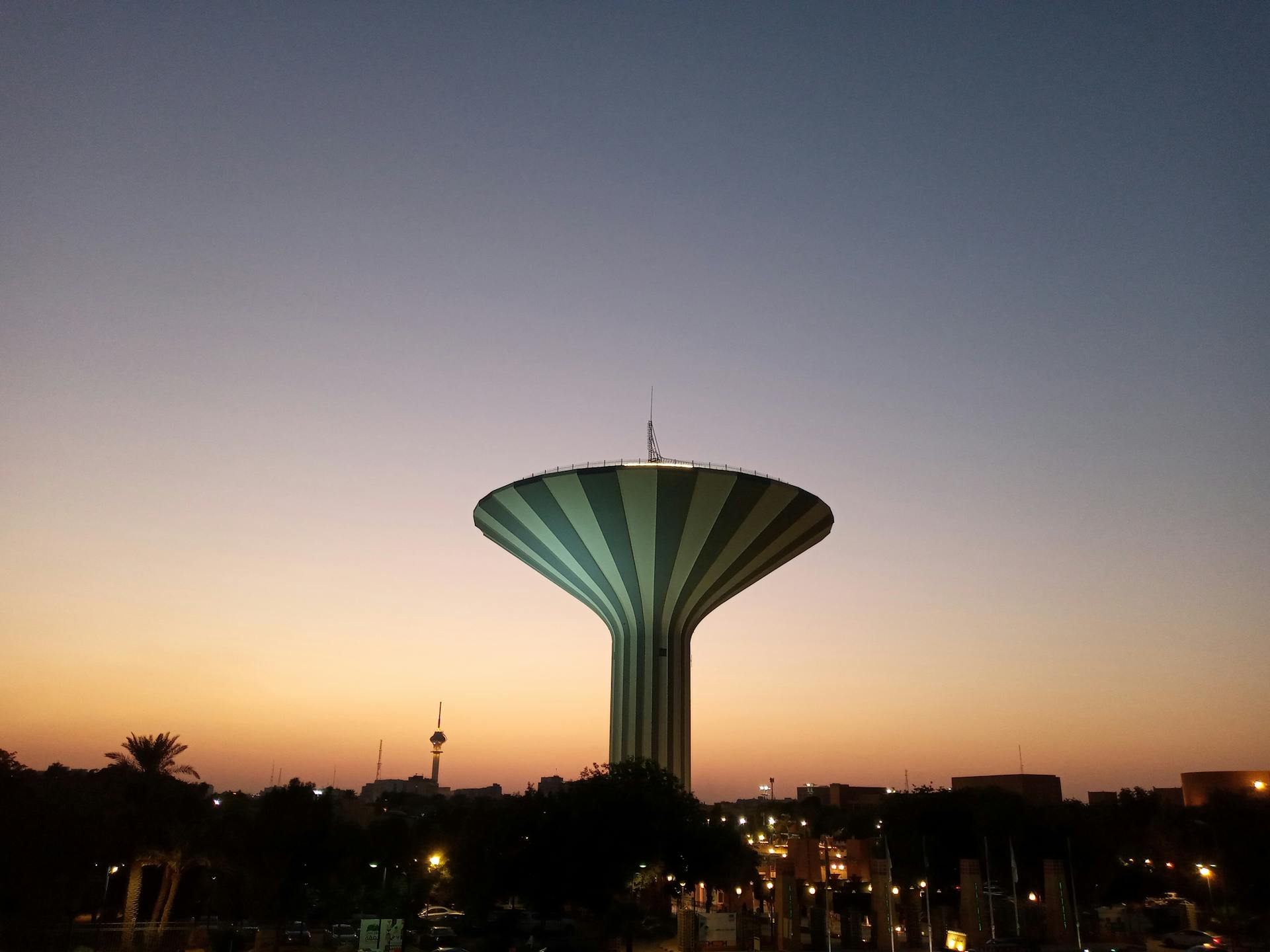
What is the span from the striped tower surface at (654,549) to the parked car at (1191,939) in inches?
749

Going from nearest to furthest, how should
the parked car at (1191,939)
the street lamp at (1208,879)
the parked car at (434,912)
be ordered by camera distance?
the parked car at (1191,939), the street lamp at (1208,879), the parked car at (434,912)

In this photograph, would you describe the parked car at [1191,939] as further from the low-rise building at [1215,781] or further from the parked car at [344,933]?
the low-rise building at [1215,781]

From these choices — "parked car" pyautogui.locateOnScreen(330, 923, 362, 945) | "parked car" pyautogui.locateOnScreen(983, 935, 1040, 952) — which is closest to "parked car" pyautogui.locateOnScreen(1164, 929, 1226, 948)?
"parked car" pyautogui.locateOnScreen(983, 935, 1040, 952)

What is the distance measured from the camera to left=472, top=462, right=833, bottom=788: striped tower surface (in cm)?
4047

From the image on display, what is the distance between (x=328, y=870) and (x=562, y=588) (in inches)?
621

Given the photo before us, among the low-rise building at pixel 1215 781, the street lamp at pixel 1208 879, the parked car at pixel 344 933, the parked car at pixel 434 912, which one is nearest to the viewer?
the parked car at pixel 344 933

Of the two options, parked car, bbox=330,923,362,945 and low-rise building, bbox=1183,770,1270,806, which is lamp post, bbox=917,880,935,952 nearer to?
parked car, bbox=330,923,362,945

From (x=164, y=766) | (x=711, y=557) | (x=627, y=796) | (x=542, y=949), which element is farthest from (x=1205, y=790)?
(x=164, y=766)

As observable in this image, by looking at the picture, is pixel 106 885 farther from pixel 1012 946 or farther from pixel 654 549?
pixel 1012 946

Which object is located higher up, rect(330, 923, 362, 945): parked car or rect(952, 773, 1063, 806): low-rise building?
rect(952, 773, 1063, 806): low-rise building

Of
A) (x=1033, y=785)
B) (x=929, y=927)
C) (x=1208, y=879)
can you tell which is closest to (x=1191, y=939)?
(x=929, y=927)

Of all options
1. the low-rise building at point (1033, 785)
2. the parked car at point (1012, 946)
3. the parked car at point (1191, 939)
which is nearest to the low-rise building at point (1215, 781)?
→ the low-rise building at point (1033, 785)

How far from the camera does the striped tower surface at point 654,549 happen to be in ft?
133

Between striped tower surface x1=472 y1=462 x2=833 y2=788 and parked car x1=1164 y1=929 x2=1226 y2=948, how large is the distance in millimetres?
19032
